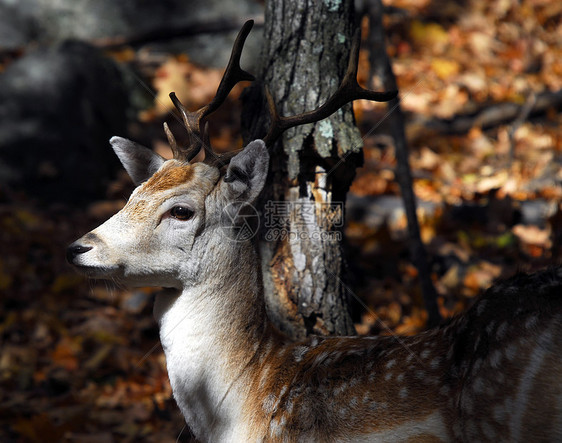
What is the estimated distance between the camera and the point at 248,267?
3234 millimetres

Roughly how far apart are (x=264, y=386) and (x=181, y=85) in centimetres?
603

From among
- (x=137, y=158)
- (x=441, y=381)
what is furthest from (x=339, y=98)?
(x=441, y=381)

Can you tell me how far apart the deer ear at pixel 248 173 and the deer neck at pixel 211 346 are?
0.92ft

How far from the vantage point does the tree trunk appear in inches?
146

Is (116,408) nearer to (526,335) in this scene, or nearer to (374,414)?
(374,414)

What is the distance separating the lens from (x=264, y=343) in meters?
3.26

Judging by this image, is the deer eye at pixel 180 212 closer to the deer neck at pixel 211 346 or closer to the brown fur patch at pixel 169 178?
the brown fur patch at pixel 169 178

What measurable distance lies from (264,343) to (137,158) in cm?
123

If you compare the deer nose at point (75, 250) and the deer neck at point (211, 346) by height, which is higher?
the deer nose at point (75, 250)

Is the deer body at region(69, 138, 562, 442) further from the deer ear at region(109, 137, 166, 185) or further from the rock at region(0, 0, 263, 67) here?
the rock at region(0, 0, 263, 67)

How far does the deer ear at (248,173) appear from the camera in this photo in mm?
3050

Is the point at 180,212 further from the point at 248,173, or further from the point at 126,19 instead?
the point at 126,19

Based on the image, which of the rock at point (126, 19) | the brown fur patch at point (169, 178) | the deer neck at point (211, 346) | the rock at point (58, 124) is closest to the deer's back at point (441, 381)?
the deer neck at point (211, 346)

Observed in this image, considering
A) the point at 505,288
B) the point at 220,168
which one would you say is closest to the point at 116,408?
the point at 220,168
